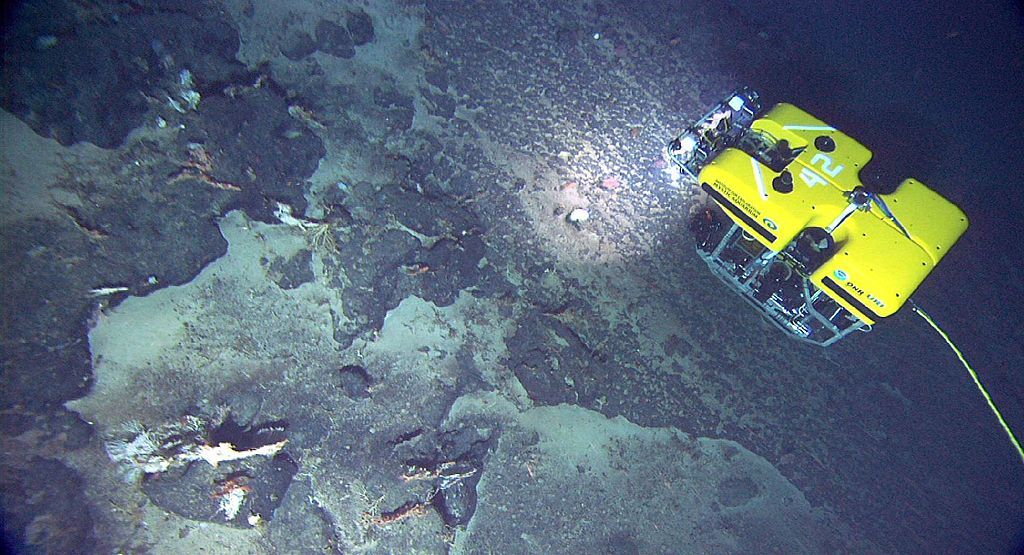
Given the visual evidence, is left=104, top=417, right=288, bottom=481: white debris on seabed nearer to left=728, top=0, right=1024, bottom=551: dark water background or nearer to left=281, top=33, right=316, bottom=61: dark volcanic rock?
left=281, top=33, right=316, bottom=61: dark volcanic rock

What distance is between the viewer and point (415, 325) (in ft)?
17.3

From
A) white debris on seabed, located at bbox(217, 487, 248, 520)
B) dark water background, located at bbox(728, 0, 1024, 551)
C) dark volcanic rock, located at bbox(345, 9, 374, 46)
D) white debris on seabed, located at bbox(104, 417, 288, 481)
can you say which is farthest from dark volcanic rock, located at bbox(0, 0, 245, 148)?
dark water background, located at bbox(728, 0, 1024, 551)

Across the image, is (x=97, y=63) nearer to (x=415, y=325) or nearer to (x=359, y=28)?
(x=359, y=28)

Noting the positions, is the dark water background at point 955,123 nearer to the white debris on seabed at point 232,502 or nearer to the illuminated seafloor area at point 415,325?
the illuminated seafloor area at point 415,325

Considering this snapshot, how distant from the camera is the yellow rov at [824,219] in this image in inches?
163

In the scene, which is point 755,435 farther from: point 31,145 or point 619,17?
point 31,145

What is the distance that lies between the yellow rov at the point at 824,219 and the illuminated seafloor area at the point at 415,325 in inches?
41.7

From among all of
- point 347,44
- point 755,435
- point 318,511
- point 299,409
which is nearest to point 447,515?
point 318,511

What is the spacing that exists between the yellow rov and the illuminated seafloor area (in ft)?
3.48

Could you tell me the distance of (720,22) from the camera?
668 centimetres

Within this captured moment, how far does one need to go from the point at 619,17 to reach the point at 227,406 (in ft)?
21.5

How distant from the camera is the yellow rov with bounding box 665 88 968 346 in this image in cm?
414

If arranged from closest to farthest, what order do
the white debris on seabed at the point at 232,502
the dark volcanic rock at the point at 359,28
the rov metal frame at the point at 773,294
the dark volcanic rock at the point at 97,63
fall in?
1. the white debris on seabed at the point at 232,502
2. the rov metal frame at the point at 773,294
3. the dark volcanic rock at the point at 97,63
4. the dark volcanic rock at the point at 359,28

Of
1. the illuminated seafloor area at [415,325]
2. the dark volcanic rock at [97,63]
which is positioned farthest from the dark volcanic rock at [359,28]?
the dark volcanic rock at [97,63]
